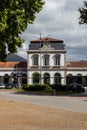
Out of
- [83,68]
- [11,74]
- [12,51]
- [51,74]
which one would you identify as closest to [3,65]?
[11,74]

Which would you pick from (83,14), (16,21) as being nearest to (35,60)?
(83,14)

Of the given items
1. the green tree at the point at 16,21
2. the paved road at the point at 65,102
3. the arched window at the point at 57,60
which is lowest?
the paved road at the point at 65,102

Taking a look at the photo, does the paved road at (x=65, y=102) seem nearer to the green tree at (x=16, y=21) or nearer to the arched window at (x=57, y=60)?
the green tree at (x=16, y=21)

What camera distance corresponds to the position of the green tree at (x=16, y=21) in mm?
28875

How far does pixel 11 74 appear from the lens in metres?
116

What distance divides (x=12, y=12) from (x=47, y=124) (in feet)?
38.8

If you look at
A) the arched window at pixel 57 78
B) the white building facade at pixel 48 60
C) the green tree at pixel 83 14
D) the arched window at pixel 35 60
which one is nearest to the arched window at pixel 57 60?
the white building facade at pixel 48 60

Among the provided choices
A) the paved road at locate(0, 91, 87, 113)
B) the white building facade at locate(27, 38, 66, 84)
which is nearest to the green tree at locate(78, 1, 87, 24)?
the paved road at locate(0, 91, 87, 113)

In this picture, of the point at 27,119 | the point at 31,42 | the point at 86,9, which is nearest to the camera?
the point at 27,119

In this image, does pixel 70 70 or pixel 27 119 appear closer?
pixel 27 119

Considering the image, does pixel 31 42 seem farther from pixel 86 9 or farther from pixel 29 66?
pixel 86 9

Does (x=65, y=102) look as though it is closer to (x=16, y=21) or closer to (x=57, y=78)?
(x=16, y=21)

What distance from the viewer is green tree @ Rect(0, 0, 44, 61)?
94.7 ft

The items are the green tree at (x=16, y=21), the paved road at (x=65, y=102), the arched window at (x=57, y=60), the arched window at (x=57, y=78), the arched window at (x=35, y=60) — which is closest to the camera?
the green tree at (x=16, y=21)
